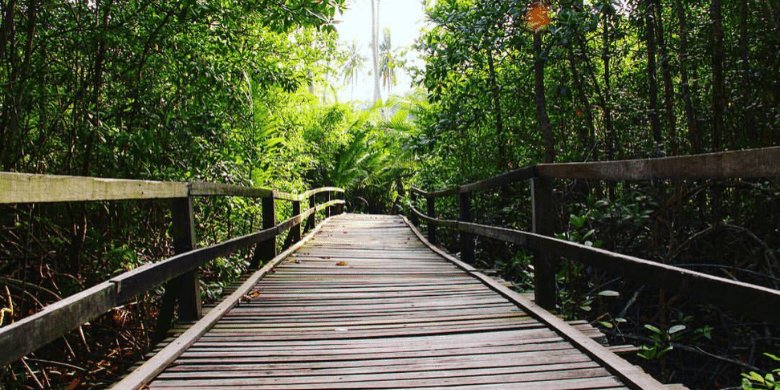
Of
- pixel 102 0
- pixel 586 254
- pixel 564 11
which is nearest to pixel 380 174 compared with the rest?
pixel 564 11

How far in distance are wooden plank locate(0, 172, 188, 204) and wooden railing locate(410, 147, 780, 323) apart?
81.0 inches

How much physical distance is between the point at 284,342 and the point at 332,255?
3384mm

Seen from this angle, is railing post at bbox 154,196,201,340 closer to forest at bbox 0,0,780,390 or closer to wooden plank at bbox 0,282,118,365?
forest at bbox 0,0,780,390

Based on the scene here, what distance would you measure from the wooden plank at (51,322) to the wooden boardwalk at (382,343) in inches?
18.2

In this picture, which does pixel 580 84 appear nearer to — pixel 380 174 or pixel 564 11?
pixel 564 11


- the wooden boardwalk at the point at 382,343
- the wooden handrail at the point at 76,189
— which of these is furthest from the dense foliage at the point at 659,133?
the wooden handrail at the point at 76,189

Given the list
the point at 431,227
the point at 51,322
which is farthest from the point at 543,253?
the point at 431,227

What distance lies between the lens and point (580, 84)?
630 cm

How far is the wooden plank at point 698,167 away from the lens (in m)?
1.42

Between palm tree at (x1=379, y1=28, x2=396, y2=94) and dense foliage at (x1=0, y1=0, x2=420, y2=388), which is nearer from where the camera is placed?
dense foliage at (x1=0, y1=0, x2=420, y2=388)

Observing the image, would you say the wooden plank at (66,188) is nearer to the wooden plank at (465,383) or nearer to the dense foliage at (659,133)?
the wooden plank at (465,383)

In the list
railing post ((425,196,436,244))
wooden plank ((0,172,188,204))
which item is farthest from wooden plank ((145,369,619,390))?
railing post ((425,196,436,244))

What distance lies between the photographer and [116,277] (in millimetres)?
1973

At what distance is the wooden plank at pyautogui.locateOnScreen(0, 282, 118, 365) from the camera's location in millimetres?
1302
